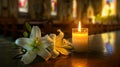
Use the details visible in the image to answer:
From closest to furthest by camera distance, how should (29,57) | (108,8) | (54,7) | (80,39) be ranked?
(29,57), (80,39), (54,7), (108,8)

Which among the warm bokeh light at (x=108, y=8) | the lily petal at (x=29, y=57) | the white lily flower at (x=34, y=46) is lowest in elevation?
the lily petal at (x=29, y=57)

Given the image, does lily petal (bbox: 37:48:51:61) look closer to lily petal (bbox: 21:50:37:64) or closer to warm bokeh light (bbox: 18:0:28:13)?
lily petal (bbox: 21:50:37:64)

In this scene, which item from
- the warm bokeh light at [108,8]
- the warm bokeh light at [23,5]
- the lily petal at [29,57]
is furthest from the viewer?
the warm bokeh light at [108,8]

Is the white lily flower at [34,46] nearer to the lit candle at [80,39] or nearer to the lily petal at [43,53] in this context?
the lily petal at [43,53]

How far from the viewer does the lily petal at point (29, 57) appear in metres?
1.01

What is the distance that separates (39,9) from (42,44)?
1057 centimetres

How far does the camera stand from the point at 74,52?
4.35 ft

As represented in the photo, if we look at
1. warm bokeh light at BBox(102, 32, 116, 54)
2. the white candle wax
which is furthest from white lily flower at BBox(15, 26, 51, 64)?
warm bokeh light at BBox(102, 32, 116, 54)

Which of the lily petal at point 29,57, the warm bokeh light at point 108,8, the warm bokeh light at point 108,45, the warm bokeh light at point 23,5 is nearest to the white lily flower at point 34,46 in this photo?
the lily petal at point 29,57

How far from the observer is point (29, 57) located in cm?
102

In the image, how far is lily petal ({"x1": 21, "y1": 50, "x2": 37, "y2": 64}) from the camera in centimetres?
101

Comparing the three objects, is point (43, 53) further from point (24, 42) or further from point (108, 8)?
point (108, 8)

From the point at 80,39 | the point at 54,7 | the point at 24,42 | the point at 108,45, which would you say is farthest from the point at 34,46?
the point at 54,7

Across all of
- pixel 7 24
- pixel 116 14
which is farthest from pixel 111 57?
pixel 116 14
